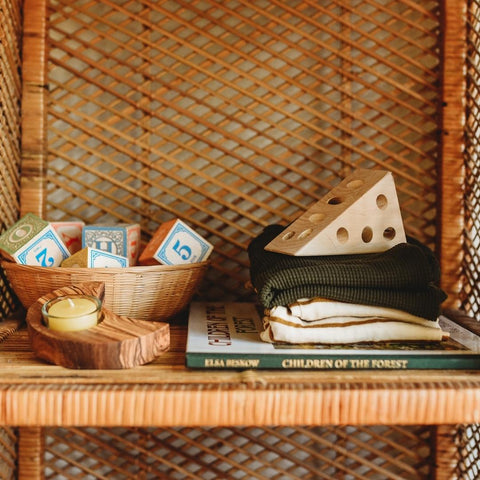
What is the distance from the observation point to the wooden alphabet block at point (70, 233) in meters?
0.86

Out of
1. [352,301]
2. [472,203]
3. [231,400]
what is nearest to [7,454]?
[231,400]

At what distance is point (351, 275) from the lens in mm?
667

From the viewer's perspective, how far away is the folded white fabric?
26.0 inches

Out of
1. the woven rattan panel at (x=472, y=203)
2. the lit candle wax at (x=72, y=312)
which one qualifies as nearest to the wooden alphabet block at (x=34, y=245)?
the lit candle wax at (x=72, y=312)

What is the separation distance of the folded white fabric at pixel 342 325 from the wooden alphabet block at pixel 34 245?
1.15 feet

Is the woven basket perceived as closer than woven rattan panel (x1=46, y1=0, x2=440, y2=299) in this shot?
Yes

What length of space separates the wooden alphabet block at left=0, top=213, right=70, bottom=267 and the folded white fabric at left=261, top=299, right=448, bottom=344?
351mm

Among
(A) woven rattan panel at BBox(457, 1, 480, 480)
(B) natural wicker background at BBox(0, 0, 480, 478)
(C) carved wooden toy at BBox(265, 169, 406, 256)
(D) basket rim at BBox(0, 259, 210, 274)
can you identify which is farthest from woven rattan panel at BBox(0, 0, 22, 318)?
(A) woven rattan panel at BBox(457, 1, 480, 480)

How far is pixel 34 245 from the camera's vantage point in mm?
773

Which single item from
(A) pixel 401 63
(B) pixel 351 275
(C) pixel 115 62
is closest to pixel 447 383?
(B) pixel 351 275

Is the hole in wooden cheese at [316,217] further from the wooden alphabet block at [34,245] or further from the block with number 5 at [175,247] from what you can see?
the wooden alphabet block at [34,245]

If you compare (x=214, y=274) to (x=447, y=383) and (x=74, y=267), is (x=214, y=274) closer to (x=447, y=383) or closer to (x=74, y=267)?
(x=74, y=267)

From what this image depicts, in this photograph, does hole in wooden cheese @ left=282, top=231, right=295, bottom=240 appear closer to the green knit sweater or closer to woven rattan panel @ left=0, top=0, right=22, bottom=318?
the green knit sweater

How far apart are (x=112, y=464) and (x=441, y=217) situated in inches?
Result: 31.4
